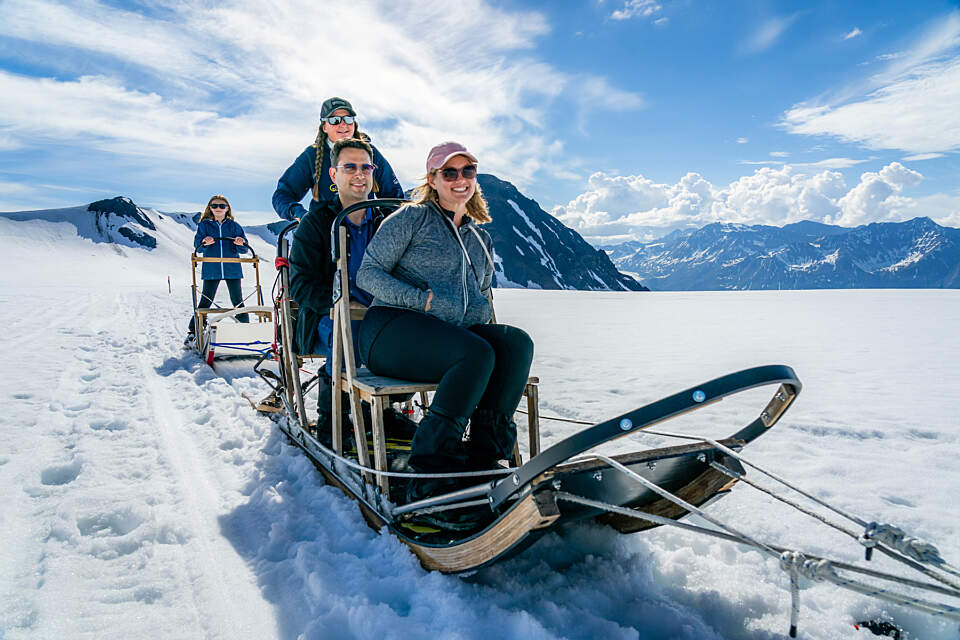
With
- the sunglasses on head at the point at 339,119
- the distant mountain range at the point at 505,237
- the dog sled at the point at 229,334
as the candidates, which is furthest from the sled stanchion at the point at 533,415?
the distant mountain range at the point at 505,237

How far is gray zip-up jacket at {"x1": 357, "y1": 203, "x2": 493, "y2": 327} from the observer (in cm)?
278

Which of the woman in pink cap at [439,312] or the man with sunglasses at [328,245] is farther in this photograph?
the man with sunglasses at [328,245]

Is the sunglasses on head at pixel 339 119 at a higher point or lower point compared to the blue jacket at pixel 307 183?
higher

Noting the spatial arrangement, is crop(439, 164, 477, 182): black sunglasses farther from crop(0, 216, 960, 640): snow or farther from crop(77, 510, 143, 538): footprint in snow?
crop(77, 510, 143, 538): footprint in snow

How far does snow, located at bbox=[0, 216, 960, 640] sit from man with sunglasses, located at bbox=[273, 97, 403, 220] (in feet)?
5.99

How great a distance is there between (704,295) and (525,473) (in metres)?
21.4

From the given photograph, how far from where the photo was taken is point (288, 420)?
13.6ft

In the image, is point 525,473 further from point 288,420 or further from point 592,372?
point 592,372

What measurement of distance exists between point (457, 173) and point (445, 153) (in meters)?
0.11

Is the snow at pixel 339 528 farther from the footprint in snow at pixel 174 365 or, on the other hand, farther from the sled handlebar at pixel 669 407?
the sled handlebar at pixel 669 407

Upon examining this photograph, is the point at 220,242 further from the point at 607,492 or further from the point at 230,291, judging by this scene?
the point at 607,492

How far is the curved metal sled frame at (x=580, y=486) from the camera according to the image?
1.58 metres

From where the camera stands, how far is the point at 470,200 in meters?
3.12

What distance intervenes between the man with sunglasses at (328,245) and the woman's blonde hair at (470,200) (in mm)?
674
